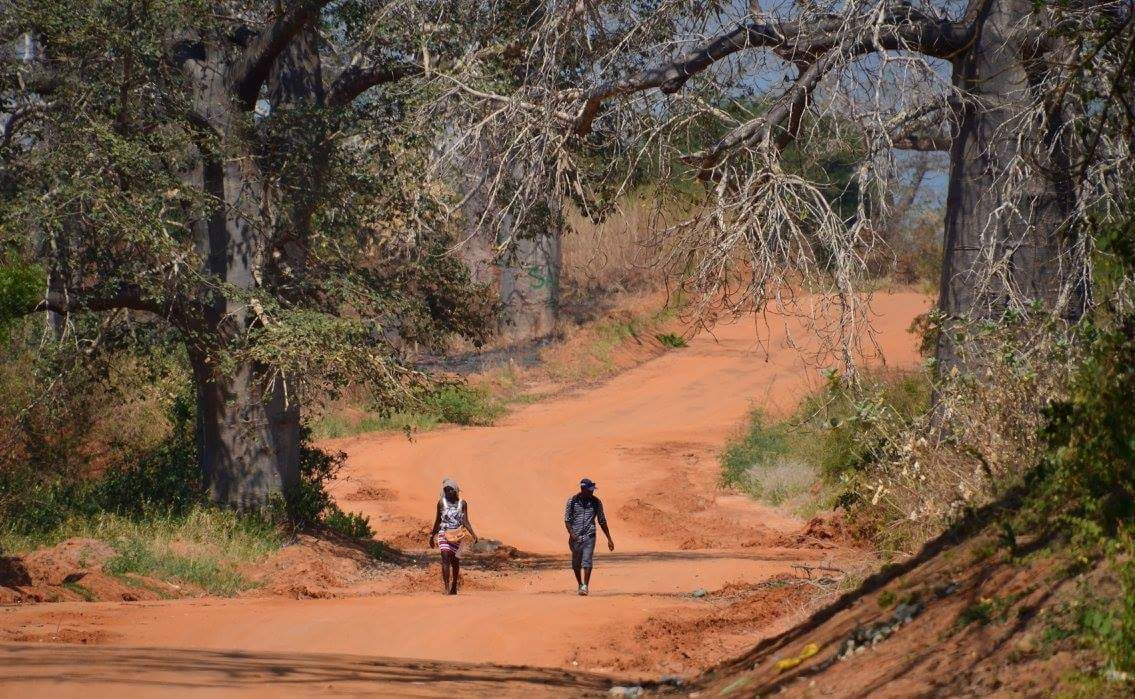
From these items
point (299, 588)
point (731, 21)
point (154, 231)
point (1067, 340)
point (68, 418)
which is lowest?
point (299, 588)

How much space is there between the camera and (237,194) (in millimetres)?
16359

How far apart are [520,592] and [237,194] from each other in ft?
19.7

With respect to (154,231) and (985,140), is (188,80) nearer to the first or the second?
(154,231)

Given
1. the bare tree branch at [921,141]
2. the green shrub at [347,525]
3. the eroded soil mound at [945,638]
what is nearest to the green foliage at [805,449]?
the bare tree branch at [921,141]

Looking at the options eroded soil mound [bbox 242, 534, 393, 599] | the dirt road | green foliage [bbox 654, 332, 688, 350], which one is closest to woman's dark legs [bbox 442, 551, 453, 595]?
the dirt road

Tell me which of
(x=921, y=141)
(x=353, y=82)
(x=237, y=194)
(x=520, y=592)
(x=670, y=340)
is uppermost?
(x=353, y=82)

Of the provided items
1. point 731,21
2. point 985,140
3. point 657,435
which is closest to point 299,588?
point 731,21

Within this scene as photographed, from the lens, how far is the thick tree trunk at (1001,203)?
36.0ft

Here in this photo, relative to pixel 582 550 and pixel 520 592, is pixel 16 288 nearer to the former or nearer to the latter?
pixel 520 592

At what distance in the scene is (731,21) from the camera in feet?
40.4

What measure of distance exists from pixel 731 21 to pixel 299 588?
25.5 ft

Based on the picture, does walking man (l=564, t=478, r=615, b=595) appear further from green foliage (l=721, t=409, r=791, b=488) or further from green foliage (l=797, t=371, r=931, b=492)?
green foliage (l=721, t=409, r=791, b=488)

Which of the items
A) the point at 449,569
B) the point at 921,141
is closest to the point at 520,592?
the point at 449,569

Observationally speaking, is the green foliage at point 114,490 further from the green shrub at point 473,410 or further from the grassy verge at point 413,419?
the green shrub at point 473,410
